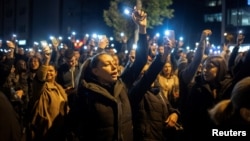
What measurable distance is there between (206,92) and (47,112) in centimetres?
209

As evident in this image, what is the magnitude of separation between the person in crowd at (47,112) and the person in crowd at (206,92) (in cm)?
159

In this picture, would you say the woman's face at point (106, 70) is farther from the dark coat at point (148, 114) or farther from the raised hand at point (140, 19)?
the raised hand at point (140, 19)

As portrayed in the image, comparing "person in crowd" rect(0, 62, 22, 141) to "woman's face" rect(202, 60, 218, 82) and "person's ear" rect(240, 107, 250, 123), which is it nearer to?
"person's ear" rect(240, 107, 250, 123)

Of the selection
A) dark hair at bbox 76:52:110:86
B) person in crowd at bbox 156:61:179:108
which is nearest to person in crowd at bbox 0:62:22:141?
dark hair at bbox 76:52:110:86

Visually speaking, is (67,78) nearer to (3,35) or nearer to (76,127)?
(76,127)

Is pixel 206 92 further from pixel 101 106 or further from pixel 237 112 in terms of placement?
pixel 237 112

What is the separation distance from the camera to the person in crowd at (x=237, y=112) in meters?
2.95

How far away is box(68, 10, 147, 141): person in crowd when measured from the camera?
421 centimetres

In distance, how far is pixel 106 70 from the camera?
14.5 ft

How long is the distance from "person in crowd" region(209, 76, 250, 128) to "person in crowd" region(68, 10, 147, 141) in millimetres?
1381

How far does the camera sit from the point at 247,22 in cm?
4322

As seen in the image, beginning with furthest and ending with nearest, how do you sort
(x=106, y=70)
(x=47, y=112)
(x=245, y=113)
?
(x=47, y=112)
(x=106, y=70)
(x=245, y=113)

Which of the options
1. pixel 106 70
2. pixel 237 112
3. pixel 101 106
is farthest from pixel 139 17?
pixel 237 112

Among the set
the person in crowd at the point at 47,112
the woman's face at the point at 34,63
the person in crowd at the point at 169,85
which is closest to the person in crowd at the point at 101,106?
the person in crowd at the point at 47,112
